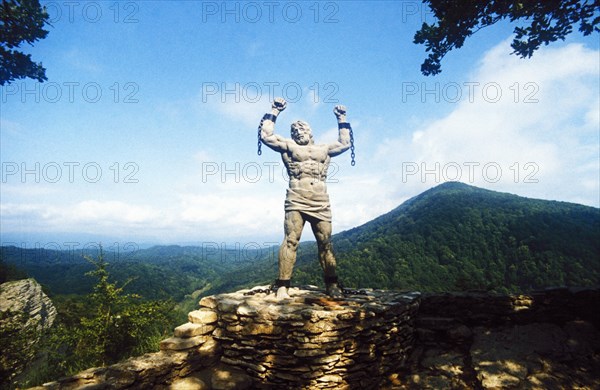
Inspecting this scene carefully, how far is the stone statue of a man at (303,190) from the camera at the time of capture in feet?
17.8

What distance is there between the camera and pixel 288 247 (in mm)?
5371

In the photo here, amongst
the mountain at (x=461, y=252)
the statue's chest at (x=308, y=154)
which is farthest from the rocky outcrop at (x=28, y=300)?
the mountain at (x=461, y=252)

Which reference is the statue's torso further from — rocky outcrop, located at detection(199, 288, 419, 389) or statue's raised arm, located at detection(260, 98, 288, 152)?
rocky outcrop, located at detection(199, 288, 419, 389)

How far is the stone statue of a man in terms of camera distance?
541cm

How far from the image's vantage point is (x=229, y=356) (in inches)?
172

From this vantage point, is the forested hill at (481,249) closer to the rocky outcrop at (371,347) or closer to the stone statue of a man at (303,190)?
the stone statue of a man at (303,190)

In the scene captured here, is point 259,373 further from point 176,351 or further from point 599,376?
point 599,376

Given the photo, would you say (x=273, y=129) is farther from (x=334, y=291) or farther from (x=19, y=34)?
(x=19, y=34)

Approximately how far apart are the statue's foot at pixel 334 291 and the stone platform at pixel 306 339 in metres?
0.53

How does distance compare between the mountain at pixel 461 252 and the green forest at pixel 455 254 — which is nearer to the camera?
the green forest at pixel 455 254

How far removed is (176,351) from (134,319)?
264 cm

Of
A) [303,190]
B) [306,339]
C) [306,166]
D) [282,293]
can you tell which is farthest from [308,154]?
[306,339]

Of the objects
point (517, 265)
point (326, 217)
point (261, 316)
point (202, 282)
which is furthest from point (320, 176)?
point (202, 282)

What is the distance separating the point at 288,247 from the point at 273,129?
2452mm
